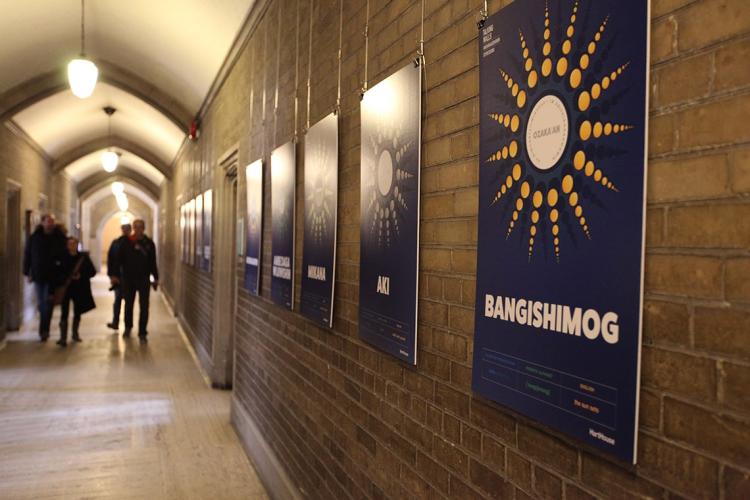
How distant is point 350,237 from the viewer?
112 inches

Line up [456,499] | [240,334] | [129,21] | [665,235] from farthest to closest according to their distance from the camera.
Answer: [129,21] < [240,334] < [456,499] < [665,235]

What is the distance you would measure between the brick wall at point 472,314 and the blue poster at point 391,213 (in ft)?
0.19

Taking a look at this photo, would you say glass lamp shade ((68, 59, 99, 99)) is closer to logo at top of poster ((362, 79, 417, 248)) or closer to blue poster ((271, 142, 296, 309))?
blue poster ((271, 142, 296, 309))

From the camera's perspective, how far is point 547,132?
55.2 inches

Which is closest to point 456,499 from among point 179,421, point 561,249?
point 561,249

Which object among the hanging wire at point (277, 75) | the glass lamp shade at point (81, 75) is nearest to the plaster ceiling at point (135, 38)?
the glass lamp shade at point (81, 75)

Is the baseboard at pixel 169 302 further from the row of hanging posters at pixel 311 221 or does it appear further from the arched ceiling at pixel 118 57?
the row of hanging posters at pixel 311 221

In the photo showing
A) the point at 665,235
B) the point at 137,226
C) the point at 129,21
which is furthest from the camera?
the point at 137,226

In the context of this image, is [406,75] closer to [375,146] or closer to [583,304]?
[375,146]

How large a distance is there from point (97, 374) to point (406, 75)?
6.51 meters

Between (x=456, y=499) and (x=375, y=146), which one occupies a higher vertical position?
(x=375, y=146)

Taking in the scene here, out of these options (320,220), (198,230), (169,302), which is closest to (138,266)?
(198,230)

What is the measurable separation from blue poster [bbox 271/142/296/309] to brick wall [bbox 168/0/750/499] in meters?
0.09

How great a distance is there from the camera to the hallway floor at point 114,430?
164 inches
